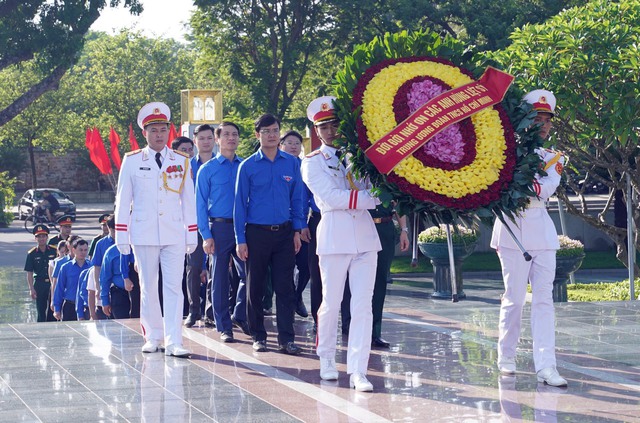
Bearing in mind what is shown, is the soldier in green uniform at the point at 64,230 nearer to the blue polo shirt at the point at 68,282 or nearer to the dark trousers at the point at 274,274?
the blue polo shirt at the point at 68,282

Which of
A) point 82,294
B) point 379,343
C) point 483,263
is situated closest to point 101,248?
point 82,294

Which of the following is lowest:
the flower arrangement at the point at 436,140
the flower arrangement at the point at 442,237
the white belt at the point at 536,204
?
the flower arrangement at the point at 442,237

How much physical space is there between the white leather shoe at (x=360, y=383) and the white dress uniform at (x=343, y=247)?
3cm

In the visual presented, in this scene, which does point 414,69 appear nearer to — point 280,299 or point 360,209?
Result: point 360,209

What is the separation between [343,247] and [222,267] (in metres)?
2.61

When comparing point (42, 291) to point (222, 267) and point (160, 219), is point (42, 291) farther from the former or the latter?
point (160, 219)

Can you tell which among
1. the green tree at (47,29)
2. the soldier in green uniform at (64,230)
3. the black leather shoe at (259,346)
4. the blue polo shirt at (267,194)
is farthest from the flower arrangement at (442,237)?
the green tree at (47,29)

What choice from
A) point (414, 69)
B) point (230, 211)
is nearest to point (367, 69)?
point (414, 69)

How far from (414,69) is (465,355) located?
2518 millimetres

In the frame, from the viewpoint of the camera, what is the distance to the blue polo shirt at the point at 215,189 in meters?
10.0

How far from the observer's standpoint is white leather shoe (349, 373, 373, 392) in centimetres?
744

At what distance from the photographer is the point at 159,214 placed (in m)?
8.78

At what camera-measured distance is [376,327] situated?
30.9ft

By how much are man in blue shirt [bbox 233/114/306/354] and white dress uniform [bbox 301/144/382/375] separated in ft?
4.08
